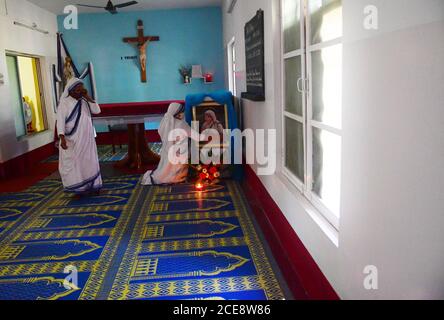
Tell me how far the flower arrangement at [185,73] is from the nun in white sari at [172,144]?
13.0 feet

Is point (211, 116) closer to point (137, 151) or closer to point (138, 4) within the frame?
point (137, 151)

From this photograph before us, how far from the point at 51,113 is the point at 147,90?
2.17 meters

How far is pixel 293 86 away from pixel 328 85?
0.69 metres

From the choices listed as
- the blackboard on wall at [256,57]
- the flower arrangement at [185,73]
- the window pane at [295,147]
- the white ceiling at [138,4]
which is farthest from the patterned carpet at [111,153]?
the window pane at [295,147]

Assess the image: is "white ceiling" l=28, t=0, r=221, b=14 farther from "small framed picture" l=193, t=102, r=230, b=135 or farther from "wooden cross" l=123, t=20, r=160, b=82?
"small framed picture" l=193, t=102, r=230, b=135

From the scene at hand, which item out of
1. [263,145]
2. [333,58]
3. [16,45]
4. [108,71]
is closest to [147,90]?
[108,71]

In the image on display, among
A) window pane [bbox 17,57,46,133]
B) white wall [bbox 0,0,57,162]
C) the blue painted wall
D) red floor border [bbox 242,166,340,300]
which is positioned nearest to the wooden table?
white wall [bbox 0,0,57,162]

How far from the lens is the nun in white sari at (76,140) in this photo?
4.66 metres

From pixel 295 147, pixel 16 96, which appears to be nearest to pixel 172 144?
pixel 295 147

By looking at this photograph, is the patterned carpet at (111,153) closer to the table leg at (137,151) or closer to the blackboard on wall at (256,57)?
the table leg at (137,151)

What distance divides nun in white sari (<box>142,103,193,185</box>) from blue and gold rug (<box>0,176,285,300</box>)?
385mm

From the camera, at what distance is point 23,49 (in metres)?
7.24

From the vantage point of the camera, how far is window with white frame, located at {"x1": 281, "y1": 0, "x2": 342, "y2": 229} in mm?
2160

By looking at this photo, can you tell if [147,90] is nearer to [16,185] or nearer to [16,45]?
[16,45]
